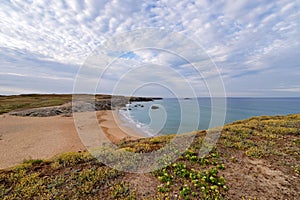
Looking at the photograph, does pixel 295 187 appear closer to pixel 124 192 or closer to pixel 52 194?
pixel 124 192

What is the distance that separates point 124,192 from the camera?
4.18m

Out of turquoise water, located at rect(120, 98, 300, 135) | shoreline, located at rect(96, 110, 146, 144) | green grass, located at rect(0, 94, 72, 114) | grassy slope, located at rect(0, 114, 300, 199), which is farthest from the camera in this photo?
green grass, located at rect(0, 94, 72, 114)

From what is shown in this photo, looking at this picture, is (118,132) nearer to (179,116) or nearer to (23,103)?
(179,116)

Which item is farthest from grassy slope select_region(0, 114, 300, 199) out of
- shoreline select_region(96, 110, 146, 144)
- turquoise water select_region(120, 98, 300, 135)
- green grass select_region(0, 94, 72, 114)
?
green grass select_region(0, 94, 72, 114)

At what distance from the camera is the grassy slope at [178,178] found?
4051 mm

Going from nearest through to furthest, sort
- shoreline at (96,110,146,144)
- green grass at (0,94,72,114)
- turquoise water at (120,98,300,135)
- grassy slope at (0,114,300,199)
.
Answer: grassy slope at (0,114,300,199), shoreline at (96,110,146,144), turquoise water at (120,98,300,135), green grass at (0,94,72,114)

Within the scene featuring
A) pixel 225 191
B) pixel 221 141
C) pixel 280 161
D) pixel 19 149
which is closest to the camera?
pixel 225 191

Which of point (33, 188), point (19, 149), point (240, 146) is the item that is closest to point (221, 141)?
point (240, 146)

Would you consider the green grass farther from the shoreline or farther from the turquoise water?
the shoreline

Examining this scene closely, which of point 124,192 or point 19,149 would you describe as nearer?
point 124,192

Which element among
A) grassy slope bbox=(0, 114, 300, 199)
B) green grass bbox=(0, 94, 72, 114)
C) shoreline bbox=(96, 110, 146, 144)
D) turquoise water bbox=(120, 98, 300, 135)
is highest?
green grass bbox=(0, 94, 72, 114)

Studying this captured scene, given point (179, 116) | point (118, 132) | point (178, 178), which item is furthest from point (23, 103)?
point (178, 178)

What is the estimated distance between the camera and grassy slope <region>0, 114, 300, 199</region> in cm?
405

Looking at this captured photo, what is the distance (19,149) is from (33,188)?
10053 mm
